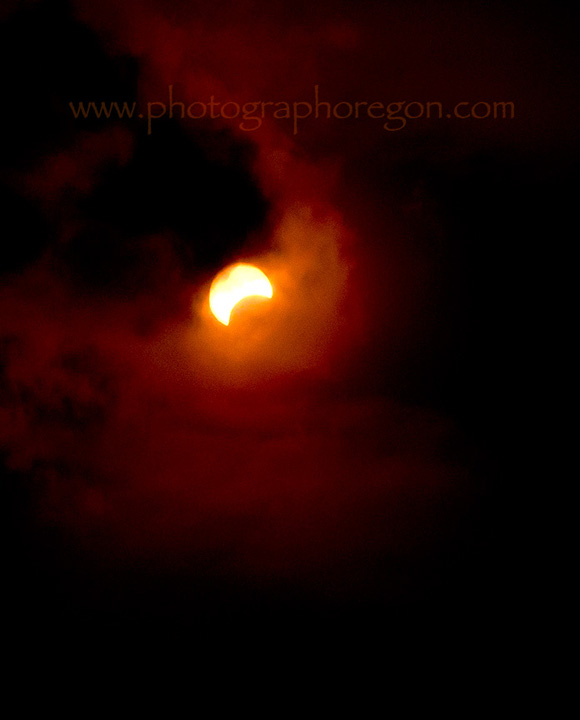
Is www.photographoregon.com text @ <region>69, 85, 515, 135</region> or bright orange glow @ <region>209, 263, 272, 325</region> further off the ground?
www.photographoregon.com text @ <region>69, 85, 515, 135</region>

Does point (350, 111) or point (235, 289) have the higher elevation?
point (350, 111)

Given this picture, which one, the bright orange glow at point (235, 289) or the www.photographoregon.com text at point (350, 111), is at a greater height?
the www.photographoregon.com text at point (350, 111)

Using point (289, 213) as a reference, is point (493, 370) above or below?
below

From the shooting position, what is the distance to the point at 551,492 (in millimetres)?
3758

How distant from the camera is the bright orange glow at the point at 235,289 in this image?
11.2 feet

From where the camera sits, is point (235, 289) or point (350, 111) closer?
point (235, 289)

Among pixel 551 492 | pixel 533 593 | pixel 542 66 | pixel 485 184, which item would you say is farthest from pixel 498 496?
pixel 542 66

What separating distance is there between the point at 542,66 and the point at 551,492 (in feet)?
7.85

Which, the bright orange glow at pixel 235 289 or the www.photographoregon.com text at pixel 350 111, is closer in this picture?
the bright orange glow at pixel 235 289

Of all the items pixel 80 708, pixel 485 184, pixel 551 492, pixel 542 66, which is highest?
pixel 542 66

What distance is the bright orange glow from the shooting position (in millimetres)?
3408

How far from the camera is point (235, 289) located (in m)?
3.41

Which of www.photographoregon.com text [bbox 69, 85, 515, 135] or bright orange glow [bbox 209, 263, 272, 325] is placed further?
www.photographoregon.com text [bbox 69, 85, 515, 135]

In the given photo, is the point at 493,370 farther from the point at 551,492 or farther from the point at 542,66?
the point at 542,66
